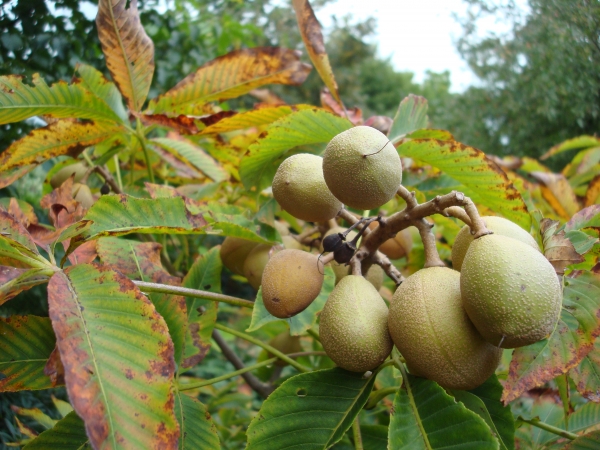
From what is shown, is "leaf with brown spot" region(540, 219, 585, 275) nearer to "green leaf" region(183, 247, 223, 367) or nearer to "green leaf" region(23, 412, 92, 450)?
"green leaf" region(183, 247, 223, 367)

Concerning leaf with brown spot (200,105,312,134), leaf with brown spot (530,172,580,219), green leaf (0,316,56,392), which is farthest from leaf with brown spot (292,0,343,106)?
leaf with brown spot (530,172,580,219)

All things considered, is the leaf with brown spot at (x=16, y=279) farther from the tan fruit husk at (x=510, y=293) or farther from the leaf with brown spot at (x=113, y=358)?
the tan fruit husk at (x=510, y=293)

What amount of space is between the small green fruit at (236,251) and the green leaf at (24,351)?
394mm

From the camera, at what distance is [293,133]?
1.01 m

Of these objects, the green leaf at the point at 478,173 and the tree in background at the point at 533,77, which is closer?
the green leaf at the point at 478,173

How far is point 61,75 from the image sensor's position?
5.28 feet

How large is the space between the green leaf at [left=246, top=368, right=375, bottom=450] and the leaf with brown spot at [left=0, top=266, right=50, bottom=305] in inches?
15.9

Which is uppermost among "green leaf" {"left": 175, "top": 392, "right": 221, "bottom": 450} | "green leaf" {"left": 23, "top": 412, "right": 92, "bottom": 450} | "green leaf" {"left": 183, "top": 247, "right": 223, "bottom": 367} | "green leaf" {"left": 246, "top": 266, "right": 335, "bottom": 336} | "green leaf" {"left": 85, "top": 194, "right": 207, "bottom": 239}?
"green leaf" {"left": 85, "top": 194, "right": 207, "bottom": 239}

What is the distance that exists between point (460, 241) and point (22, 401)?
1211 mm

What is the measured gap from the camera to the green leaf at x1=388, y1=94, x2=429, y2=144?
3.72 ft

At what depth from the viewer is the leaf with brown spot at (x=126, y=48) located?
113 centimetres

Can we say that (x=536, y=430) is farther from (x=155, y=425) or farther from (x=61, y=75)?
(x=61, y=75)

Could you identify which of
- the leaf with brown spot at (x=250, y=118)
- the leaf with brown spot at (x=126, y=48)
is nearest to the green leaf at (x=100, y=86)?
the leaf with brown spot at (x=126, y=48)

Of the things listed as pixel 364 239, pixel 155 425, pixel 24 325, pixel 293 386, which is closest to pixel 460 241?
pixel 364 239
